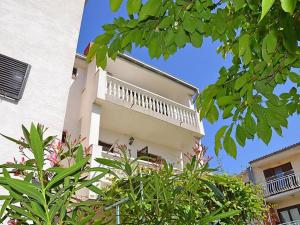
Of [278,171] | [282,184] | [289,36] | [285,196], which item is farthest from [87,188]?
[278,171]

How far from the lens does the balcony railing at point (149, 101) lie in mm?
11117

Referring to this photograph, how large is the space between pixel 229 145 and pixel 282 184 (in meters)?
25.9

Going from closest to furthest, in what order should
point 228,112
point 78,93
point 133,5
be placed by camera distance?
point 133,5
point 228,112
point 78,93

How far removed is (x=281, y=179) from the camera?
24766 mm

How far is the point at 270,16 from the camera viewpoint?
6.18 feet

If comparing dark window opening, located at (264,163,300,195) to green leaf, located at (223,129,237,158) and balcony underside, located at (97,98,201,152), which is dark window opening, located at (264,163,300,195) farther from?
green leaf, located at (223,129,237,158)

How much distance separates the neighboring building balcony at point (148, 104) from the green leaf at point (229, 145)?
28.7 ft

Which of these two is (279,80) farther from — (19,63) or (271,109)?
(19,63)

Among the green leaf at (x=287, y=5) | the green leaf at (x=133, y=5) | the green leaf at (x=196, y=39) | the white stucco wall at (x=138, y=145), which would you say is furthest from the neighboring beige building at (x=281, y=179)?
the green leaf at (x=287, y=5)

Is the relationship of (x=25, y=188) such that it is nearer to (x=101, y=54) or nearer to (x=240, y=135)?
(x=101, y=54)

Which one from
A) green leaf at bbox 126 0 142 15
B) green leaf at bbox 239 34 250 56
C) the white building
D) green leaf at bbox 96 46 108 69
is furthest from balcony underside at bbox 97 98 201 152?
green leaf at bbox 126 0 142 15

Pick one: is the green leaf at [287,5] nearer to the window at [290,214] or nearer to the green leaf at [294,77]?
the green leaf at [294,77]

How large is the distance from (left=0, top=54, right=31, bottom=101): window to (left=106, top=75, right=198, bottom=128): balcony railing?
4.86 m

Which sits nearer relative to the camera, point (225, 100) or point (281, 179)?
point (225, 100)
